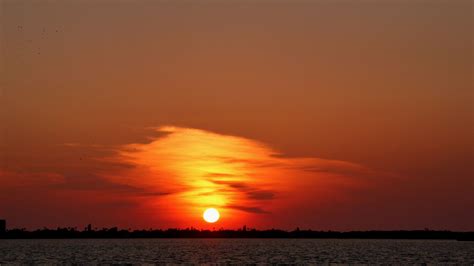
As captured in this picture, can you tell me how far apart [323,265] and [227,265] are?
559 inches

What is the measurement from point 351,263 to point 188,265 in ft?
86.4

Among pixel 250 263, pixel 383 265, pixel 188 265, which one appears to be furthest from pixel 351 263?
pixel 188 265

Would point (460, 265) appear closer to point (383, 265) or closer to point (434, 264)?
point (434, 264)

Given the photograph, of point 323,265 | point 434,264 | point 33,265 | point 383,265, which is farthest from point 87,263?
point 434,264

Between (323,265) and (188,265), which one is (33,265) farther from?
(323,265)

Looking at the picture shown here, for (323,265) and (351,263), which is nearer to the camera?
(323,265)

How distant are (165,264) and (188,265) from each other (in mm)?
3602

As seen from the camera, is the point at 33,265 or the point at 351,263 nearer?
the point at 33,265

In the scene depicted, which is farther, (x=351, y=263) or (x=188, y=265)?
(x=351, y=263)

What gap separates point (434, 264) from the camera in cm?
11650

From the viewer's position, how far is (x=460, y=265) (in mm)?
115750

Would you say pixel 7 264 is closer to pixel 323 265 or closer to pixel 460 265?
pixel 323 265

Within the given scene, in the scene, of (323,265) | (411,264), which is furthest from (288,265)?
(411,264)

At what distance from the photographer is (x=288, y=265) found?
112 meters
